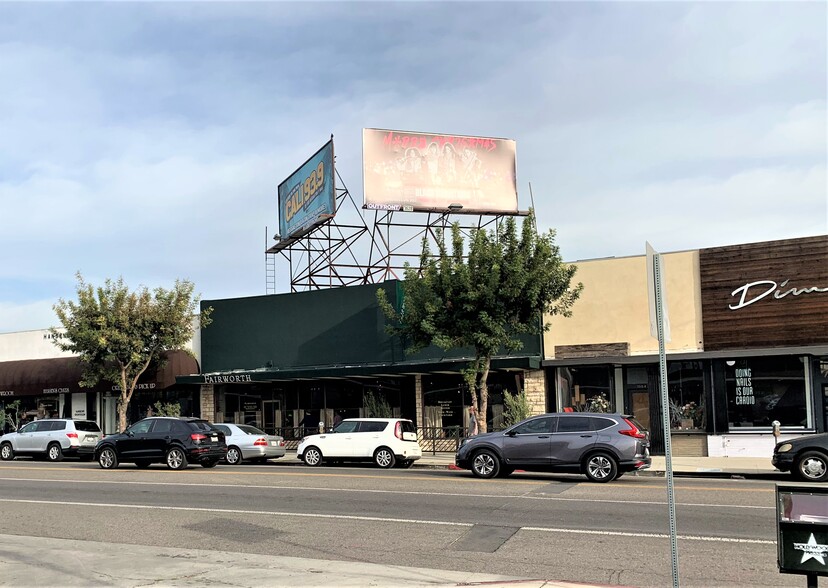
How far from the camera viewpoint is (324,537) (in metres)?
11.9

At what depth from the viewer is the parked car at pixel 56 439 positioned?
28.6 metres

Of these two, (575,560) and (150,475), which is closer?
(575,560)

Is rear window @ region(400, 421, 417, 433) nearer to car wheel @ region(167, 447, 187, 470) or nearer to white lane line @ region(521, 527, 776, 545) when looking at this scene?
car wheel @ region(167, 447, 187, 470)

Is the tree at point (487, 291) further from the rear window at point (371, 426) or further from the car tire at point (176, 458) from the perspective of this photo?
the car tire at point (176, 458)

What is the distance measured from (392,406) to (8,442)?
13.8 meters

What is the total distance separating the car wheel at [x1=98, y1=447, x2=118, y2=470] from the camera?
2375 cm

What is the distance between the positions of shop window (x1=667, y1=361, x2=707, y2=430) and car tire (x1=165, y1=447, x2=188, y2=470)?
1453 cm

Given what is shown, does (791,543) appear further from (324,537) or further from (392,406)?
(392,406)

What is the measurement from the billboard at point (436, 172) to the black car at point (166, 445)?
12.9 m

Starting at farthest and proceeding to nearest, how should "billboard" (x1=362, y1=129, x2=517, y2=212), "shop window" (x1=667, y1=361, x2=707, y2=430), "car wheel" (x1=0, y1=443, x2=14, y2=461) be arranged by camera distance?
"billboard" (x1=362, y1=129, x2=517, y2=212)
"car wheel" (x1=0, y1=443, x2=14, y2=461)
"shop window" (x1=667, y1=361, x2=707, y2=430)

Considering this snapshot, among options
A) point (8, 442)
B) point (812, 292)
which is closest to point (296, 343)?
point (8, 442)

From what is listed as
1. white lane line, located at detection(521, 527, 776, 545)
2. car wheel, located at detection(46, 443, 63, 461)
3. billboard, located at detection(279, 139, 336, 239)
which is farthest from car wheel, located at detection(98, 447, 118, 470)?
white lane line, located at detection(521, 527, 776, 545)

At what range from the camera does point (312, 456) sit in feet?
80.9

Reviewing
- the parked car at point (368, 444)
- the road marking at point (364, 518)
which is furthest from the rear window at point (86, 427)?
the road marking at point (364, 518)
